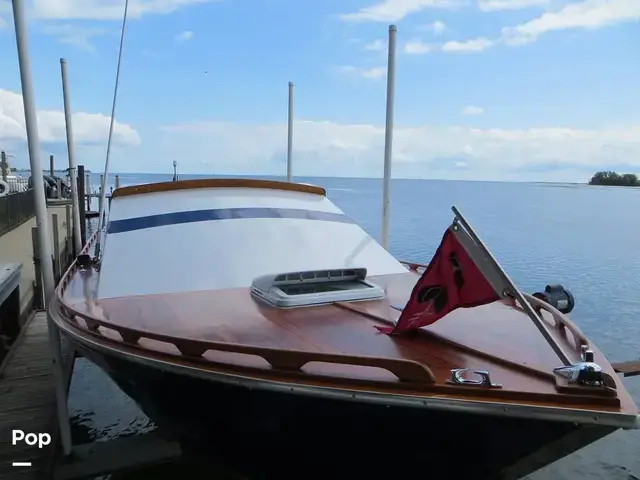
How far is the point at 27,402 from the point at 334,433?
4254mm

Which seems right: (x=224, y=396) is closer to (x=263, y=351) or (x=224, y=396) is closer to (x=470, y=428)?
(x=263, y=351)

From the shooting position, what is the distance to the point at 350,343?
4047mm

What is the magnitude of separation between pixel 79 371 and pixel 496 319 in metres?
7.76

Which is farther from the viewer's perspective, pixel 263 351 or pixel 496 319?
pixel 496 319

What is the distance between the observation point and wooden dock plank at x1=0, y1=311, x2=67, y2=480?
533 cm

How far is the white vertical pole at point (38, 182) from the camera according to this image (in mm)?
5434

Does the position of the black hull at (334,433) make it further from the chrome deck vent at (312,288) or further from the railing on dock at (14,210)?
the railing on dock at (14,210)

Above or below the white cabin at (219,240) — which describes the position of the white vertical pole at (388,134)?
above

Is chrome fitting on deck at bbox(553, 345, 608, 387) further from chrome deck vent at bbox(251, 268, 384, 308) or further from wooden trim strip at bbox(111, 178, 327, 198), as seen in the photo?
wooden trim strip at bbox(111, 178, 327, 198)

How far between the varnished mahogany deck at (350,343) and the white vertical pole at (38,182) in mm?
566

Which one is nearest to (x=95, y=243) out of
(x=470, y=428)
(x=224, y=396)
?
(x=224, y=396)

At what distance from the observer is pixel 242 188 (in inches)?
293
